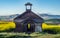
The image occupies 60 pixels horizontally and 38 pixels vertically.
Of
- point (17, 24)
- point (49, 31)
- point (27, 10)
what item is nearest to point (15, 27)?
point (17, 24)

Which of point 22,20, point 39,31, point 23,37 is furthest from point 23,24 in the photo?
point 23,37

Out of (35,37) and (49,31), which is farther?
(49,31)

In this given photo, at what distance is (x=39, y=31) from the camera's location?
2689 cm

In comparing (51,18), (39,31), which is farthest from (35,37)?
(51,18)

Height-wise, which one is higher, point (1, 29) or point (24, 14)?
point (24, 14)

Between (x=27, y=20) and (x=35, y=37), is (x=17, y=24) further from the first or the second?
(x=35, y=37)

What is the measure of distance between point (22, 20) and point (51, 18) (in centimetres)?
2139

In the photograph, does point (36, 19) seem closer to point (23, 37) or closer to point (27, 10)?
point (27, 10)

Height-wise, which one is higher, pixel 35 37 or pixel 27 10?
pixel 27 10

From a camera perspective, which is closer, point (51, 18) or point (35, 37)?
point (35, 37)

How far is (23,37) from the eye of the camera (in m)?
20.3

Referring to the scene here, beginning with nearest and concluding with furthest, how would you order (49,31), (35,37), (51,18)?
(35,37)
(49,31)
(51,18)

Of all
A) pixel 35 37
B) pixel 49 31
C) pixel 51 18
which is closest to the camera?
pixel 35 37

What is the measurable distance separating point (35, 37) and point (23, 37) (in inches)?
44.5
